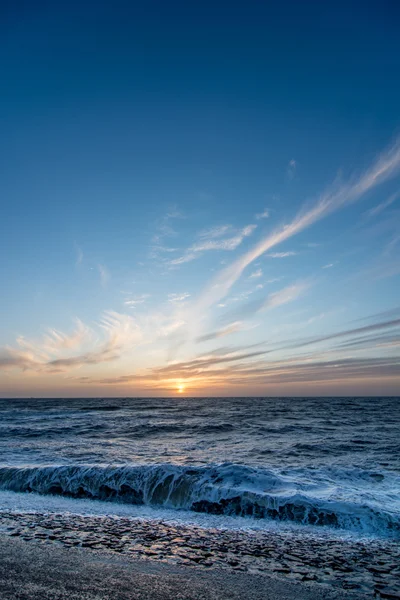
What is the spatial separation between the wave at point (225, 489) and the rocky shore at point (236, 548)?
59.1 inches

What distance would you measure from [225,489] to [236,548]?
4185 millimetres

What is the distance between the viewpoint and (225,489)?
10.2m

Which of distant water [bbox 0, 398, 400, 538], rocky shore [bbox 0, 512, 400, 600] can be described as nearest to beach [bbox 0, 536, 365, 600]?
rocky shore [bbox 0, 512, 400, 600]

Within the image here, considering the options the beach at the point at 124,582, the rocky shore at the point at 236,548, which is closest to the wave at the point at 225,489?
the rocky shore at the point at 236,548

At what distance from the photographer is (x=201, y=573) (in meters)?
4.94

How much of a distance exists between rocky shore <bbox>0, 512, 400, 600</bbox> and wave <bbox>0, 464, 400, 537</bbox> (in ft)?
4.93

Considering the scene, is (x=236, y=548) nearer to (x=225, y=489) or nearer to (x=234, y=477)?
(x=225, y=489)

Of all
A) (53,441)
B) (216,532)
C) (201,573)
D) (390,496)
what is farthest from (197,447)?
(201,573)

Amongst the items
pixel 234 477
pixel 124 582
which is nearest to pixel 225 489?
pixel 234 477

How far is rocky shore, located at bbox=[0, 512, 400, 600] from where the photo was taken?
508 centimetres

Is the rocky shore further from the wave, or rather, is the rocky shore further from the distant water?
the distant water

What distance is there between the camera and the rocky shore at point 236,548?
16.7 ft

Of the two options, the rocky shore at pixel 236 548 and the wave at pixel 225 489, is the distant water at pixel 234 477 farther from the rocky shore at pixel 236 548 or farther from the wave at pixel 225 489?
the rocky shore at pixel 236 548

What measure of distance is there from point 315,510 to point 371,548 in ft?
7.47
